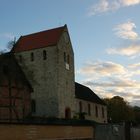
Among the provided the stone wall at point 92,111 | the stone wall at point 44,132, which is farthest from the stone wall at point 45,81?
the stone wall at point 44,132

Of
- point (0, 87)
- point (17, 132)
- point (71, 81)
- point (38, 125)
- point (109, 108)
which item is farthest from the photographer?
point (109, 108)

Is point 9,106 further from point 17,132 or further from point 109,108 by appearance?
point 109,108

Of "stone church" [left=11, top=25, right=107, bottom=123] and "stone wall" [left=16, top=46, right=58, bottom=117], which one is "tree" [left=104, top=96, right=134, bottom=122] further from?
"stone wall" [left=16, top=46, right=58, bottom=117]

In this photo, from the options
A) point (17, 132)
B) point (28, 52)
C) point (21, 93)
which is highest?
point (28, 52)

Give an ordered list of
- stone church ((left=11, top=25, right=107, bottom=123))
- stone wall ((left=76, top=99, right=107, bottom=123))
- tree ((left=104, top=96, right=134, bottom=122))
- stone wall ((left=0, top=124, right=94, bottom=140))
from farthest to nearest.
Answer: tree ((left=104, top=96, right=134, bottom=122)), stone wall ((left=76, top=99, right=107, bottom=123)), stone church ((left=11, top=25, right=107, bottom=123)), stone wall ((left=0, top=124, right=94, bottom=140))

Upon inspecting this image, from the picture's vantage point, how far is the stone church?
59812 millimetres

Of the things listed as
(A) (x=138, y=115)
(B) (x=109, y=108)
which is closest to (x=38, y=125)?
(B) (x=109, y=108)

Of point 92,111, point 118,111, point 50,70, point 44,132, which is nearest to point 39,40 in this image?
point 50,70

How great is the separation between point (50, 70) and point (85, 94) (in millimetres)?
20322

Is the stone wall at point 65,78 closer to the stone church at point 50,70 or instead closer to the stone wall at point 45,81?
the stone church at point 50,70

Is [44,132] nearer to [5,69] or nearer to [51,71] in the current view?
[5,69]

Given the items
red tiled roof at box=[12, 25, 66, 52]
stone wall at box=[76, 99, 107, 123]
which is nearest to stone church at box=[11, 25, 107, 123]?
red tiled roof at box=[12, 25, 66, 52]

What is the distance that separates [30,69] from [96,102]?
972 inches

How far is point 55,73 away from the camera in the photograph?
60.5 meters
